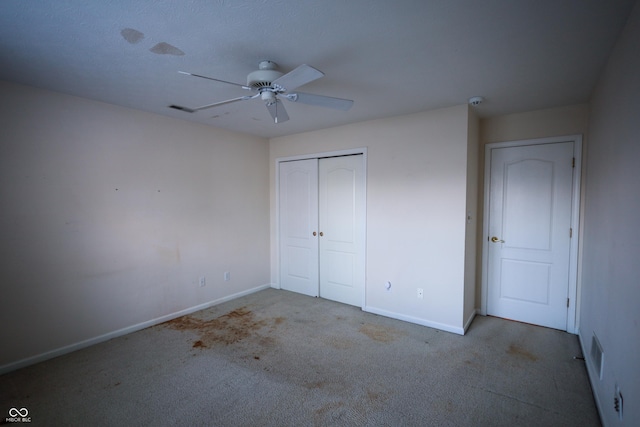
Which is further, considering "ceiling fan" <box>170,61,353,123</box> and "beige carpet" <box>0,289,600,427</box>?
"beige carpet" <box>0,289,600,427</box>

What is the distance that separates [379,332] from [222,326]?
1767 mm

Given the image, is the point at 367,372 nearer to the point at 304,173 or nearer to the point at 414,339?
the point at 414,339

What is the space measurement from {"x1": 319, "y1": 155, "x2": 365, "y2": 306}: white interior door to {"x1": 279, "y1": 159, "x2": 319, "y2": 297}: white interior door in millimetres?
123

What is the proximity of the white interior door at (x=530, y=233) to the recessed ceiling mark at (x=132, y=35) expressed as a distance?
3623 mm

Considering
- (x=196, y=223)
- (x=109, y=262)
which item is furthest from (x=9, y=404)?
(x=196, y=223)

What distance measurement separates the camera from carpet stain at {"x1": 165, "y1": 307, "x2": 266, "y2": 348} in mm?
3049

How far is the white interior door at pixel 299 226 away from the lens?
4406 millimetres

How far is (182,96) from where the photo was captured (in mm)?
2814

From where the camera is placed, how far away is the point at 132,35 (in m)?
1.79

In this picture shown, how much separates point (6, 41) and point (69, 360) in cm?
255

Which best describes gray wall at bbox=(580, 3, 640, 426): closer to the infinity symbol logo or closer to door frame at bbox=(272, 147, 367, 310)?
door frame at bbox=(272, 147, 367, 310)

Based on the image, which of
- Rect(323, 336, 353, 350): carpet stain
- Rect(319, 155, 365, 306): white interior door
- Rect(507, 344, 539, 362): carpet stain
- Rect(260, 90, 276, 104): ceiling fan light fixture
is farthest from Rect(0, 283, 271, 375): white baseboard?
Rect(507, 344, 539, 362): carpet stain

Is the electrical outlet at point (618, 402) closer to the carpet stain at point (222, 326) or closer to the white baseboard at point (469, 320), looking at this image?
the white baseboard at point (469, 320)

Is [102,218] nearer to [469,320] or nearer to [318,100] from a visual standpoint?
[318,100]
